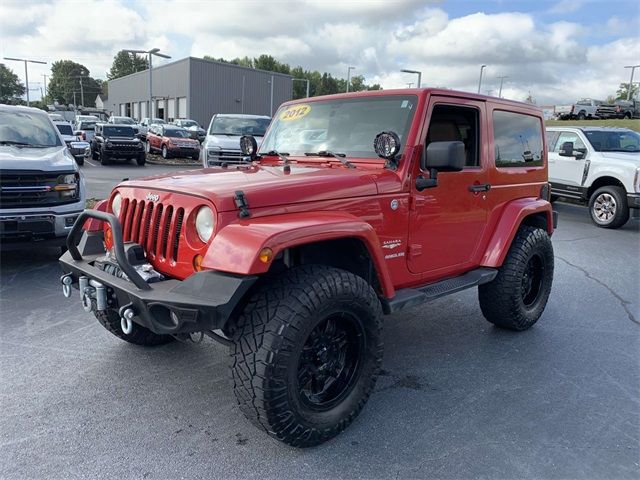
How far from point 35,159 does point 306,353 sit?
180 inches

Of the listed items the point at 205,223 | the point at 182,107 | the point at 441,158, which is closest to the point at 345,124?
the point at 441,158

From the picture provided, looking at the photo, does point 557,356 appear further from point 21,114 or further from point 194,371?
point 21,114

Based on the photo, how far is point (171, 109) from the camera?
50656mm

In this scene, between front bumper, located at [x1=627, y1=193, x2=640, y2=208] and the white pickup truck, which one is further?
the white pickup truck

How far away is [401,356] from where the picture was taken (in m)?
3.86

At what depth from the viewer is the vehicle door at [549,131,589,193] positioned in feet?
33.8

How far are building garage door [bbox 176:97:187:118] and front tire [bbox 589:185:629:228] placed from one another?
42888mm

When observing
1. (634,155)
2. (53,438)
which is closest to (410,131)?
(53,438)

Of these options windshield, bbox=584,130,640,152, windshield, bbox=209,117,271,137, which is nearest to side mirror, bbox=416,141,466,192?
windshield, bbox=584,130,640,152

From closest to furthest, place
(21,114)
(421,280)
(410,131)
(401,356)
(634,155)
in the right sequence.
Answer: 1. (410,131)
2. (421,280)
3. (401,356)
4. (21,114)
5. (634,155)

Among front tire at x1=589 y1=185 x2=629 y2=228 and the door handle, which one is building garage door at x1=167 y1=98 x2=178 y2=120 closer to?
front tire at x1=589 y1=185 x2=629 y2=228

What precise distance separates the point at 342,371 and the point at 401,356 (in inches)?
43.2

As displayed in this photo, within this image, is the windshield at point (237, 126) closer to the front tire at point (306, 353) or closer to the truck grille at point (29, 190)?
the truck grille at point (29, 190)

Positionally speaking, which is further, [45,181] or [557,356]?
[45,181]
